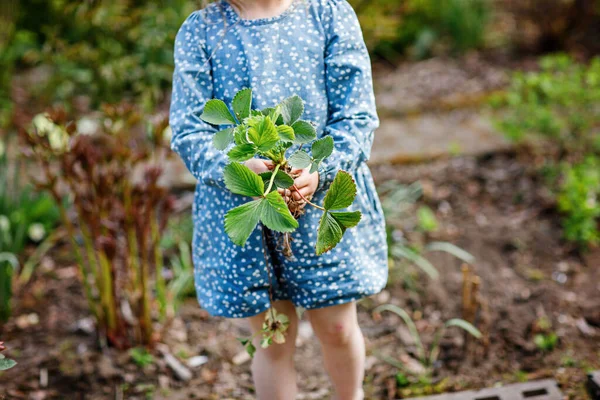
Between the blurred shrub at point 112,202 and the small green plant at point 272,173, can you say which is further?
the blurred shrub at point 112,202

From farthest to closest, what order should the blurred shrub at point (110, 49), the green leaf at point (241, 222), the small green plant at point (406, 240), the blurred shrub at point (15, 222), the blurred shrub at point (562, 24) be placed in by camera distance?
the blurred shrub at point (562, 24)
the blurred shrub at point (110, 49)
the small green plant at point (406, 240)
the blurred shrub at point (15, 222)
the green leaf at point (241, 222)

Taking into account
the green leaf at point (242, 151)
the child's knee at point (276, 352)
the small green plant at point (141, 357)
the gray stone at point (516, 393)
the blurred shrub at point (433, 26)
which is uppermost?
the blurred shrub at point (433, 26)

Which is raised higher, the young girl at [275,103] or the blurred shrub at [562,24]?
the blurred shrub at [562,24]

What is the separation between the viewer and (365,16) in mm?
4613

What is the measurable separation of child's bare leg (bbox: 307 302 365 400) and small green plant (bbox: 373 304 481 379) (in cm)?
44

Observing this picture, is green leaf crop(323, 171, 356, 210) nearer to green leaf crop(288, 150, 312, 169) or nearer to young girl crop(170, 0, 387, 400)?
green leaf crop(288, 150, 312, 169)

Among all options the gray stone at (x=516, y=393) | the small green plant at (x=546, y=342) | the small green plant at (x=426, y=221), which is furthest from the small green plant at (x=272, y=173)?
the small green plant at (x=426, y=221)

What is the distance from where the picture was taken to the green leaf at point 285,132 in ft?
4.43

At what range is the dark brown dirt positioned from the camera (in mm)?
2322

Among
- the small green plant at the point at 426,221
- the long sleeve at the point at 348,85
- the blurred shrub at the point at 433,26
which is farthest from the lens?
the blurred shrub at the point at 433,26

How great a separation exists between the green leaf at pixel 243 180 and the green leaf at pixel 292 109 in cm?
18

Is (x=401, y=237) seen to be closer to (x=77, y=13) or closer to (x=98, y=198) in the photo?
(x=98, y=198)

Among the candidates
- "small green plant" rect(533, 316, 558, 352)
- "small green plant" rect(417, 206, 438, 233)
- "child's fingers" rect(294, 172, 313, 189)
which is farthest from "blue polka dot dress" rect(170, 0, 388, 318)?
"small green plant" rect(417, 206, 438, 233)

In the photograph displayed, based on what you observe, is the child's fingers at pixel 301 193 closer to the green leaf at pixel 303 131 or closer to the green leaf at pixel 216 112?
the green leaf at pixel 303 131
